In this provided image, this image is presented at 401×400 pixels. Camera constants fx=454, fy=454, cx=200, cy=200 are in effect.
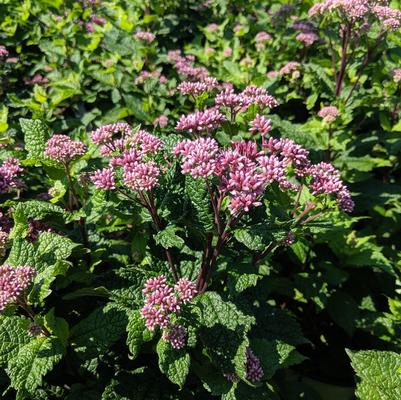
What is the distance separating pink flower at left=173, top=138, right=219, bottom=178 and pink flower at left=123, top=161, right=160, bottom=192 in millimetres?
115

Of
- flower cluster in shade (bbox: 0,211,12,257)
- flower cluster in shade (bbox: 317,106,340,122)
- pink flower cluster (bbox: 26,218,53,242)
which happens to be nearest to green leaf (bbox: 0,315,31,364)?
flower cluster in shade (bbox: 0,211,12,257)

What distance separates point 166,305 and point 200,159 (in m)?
0.51

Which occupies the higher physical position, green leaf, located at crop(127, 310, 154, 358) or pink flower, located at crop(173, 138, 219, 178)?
pink flower, located at crop(173, 138, 219, 178)

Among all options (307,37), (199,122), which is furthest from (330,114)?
(199,122)

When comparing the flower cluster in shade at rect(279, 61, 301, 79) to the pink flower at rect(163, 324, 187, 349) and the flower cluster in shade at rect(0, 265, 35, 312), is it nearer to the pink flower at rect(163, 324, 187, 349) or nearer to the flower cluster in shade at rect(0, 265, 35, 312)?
the pink flower at rect(163, 324, 187, 349)

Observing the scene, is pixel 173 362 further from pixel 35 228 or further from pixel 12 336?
pixel 35 228

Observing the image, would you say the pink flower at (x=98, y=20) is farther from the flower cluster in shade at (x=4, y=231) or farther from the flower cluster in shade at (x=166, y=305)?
the flower cluster in shade at (x=166, y=305)

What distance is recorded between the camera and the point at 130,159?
1.64 m

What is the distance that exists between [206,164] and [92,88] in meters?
2.37

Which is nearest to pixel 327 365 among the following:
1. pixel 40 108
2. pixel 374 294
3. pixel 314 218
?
pixel 374 294

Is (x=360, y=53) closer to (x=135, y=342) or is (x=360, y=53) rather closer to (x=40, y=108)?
(x=40, y=108)

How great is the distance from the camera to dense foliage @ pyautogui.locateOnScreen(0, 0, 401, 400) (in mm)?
1616

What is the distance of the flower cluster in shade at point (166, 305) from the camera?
1553 millimetres

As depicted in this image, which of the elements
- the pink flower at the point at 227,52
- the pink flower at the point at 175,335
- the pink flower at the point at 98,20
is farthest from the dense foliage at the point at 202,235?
the pink flower at the point at 98,20
